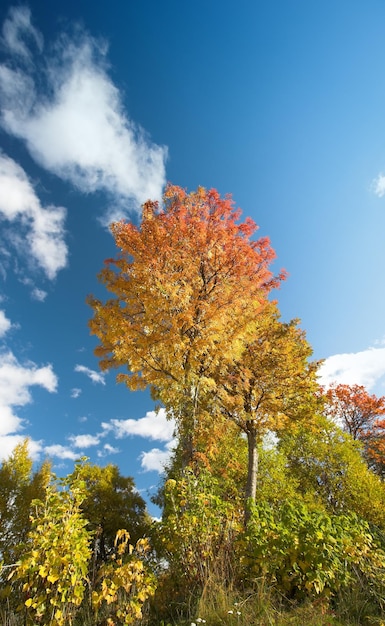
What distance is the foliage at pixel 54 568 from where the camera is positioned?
2.92 metres

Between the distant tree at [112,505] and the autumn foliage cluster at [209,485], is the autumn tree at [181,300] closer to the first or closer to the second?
the autumn foliage cluster at [209,485]

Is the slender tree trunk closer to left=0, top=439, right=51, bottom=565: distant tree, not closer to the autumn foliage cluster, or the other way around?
the autumn foliage cluster

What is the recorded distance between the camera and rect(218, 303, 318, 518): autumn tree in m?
10.7

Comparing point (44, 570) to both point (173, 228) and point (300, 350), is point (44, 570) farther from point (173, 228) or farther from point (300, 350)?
point (300, 350)

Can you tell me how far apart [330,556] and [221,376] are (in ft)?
23.3

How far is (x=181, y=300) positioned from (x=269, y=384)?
469cm

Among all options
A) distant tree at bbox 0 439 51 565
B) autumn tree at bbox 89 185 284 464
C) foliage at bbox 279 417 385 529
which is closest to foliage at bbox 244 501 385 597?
autumn tree at bbox 89 185 284 464

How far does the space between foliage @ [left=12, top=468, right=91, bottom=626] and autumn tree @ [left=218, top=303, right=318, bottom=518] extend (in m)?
7.70

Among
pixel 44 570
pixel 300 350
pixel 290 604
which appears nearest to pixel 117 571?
pixel 44 570

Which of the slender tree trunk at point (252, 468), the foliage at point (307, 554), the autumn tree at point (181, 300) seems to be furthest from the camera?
the slender tree trunk at point (252, 468)

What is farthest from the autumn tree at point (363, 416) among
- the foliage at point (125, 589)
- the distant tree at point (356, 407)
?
the foliage at point (125, 589)

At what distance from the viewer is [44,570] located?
288 cm

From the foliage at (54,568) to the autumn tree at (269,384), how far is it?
7.70 meters

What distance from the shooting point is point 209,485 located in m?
5.25
